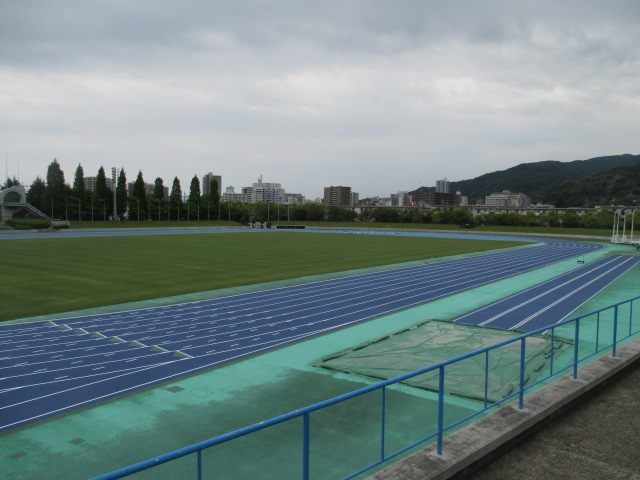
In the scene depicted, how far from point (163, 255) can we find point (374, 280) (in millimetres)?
16305

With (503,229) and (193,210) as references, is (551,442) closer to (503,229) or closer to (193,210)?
(503,229)

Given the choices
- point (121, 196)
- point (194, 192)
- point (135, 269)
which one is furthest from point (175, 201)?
point (135, 269)

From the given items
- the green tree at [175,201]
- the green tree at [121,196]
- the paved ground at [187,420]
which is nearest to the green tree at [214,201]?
the green tree at [175,201]

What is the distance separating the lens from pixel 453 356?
10664 millimetres

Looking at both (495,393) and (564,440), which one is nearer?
(564,440)

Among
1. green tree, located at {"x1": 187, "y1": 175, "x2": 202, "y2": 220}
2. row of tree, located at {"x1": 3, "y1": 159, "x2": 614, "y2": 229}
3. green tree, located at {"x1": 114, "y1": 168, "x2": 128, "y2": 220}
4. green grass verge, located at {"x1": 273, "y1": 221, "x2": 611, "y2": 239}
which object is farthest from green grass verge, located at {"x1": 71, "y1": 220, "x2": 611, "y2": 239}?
green tree, located at {"x1": 187, "y1": 175, "x2": 202, "y2": 220}

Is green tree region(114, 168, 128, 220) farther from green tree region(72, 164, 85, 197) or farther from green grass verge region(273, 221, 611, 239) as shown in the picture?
green grass verge region(273, 221, 611, 239)

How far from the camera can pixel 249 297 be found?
1752 cm

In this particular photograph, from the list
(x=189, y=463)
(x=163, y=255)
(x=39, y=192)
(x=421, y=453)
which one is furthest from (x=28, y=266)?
(x=39, y=192)

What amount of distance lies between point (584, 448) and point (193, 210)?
332ft

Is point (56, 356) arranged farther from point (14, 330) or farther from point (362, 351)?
point (362, 351)

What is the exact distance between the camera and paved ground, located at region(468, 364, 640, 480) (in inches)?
213

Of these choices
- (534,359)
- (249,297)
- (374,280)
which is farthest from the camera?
(374,280)

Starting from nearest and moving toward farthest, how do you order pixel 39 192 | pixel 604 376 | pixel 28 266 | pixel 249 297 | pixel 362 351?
pixel 604 376 < pixel 362 351 < pixel 249 297 < pixel 28 266 < pixel 39 192
